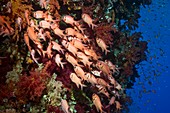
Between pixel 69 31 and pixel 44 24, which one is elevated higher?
pixel 69 31

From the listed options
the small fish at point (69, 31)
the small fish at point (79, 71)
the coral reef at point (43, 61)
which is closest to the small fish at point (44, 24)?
the coral reef at point (43, 61)

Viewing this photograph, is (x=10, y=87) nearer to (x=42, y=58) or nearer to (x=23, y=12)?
(x=42, y=58)

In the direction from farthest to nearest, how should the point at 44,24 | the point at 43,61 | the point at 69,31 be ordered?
1. the point at 43,61
2. the point at 69,31
3. the point at 44,24

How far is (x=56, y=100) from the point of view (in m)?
5.62

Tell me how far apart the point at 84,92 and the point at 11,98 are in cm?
232

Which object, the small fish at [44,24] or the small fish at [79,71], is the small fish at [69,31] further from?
the small fish at [79,71]

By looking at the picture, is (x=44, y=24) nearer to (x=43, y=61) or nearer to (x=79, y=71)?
(x=43, y=61)

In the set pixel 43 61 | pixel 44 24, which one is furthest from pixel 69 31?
pixel 43 61

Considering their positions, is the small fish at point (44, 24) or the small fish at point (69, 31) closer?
the small fish at point (44, 24)

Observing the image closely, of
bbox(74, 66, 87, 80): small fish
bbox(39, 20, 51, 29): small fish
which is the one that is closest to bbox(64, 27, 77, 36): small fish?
bbox(39, 20, 51, 29): small fish

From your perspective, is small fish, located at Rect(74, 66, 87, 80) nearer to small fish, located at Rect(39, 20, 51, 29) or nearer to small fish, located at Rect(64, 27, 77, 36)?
small fish, located at Rect(64, 27, 77, 36)

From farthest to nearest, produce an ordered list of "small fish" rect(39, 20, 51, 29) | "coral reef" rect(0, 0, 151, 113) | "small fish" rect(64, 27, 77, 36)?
"small fish" rect(64, 27, 77, 36) → "small fish" rect(39, 20, 51, 29) → "coral reef" rect(0, 0, 151, 113)

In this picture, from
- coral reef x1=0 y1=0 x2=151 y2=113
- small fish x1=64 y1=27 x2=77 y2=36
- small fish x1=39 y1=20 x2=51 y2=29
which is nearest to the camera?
coral reef x1=0 y1=0 x2=151 y2=113

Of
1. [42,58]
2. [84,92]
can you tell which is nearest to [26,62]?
[42,58]
